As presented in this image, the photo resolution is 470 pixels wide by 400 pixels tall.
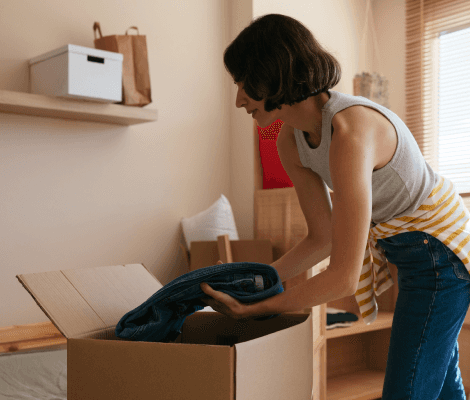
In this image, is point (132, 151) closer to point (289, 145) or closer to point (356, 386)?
point (289, 145)

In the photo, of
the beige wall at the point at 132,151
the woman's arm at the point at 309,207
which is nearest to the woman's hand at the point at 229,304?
the woman's arm at the point at 309,207

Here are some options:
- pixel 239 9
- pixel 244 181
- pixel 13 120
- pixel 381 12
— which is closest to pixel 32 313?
pixel 13 120

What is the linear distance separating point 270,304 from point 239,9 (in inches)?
72.5

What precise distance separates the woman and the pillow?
0.91 meters

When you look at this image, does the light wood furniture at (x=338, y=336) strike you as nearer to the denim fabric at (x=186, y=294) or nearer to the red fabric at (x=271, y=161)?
the red fabric at (x=271, y=161)

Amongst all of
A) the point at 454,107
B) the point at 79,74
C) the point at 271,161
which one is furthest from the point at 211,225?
the point at 454,107

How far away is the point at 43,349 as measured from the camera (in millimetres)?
1443

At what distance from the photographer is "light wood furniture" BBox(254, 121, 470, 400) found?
5.73ft

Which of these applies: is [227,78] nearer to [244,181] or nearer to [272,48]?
[244,181]

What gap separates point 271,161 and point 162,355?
1.57m

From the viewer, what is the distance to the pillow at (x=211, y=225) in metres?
1.95

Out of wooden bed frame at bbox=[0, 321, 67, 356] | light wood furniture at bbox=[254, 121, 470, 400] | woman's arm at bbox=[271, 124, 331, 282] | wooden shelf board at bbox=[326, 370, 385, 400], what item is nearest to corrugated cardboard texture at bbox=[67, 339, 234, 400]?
woman's arm at bbox=[271, 124, 331, 282]

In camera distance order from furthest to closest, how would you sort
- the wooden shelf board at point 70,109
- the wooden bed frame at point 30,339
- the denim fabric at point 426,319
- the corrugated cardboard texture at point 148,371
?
1. the wooden shelf board at point 70,109
2. the wooden bed frame at point 30,339
3. the denim fabric at point 426,319
4. the corrugated cardboard texture at point 148,371

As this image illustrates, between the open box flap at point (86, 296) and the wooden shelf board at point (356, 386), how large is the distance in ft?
3.91
